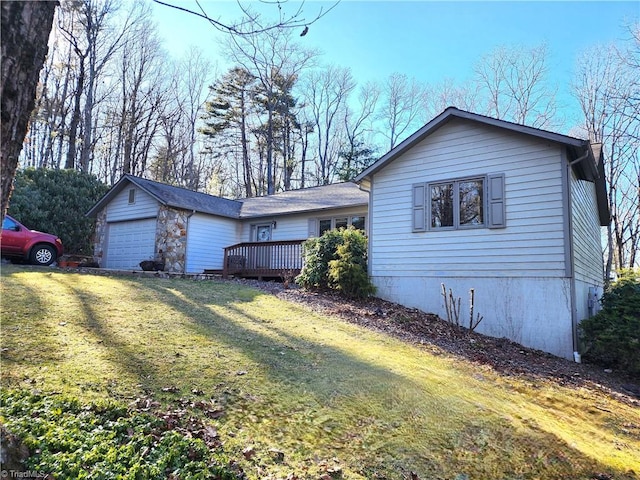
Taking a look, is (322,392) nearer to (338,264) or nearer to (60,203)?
(338,264)

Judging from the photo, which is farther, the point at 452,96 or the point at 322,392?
the point at 452,96

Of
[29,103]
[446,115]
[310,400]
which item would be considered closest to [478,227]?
[446,115]

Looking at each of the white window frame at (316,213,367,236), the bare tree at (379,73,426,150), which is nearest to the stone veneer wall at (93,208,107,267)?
the white window frame at (316,213,367,236)

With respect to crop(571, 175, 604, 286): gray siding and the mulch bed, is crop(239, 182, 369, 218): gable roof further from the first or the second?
crop(571, 175, 604, 286): gray siding

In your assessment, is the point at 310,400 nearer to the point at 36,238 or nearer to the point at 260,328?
the point at 260,328

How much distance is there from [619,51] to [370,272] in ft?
55.7

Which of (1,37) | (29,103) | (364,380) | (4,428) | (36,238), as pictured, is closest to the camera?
(1,37)

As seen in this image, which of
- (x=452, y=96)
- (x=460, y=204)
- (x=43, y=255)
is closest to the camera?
(x=460, y=204)

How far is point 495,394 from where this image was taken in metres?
4.75

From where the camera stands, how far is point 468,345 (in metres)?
7.47

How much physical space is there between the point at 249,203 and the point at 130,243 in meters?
5.79

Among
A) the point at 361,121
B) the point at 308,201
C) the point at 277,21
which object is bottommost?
the point at 277,21

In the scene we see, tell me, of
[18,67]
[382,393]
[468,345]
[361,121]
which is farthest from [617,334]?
[361,121]

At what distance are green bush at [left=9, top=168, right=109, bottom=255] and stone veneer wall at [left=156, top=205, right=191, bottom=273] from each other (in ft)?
17.6
